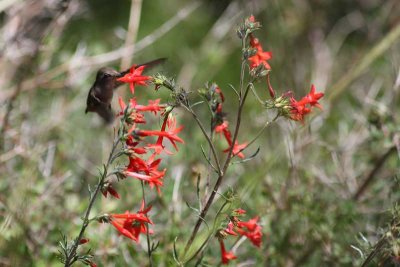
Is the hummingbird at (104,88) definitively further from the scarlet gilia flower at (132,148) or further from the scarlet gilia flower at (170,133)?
the scarlet gilia flower at (132,148)

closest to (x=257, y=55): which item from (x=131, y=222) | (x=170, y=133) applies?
(x=170, y=133)

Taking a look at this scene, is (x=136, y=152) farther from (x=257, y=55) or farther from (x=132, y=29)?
(x=132, y=29)

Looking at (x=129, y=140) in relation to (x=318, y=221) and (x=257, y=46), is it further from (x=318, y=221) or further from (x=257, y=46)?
(x=318, y=221)

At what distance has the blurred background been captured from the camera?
126 inches

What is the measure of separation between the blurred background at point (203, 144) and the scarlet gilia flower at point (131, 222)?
0.36 meters

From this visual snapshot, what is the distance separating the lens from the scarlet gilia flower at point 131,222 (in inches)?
86.5

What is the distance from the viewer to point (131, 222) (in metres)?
2.27

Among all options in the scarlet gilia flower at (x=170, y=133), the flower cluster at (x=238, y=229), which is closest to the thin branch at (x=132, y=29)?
the scarlet gilia flower at (x=170, y=133)

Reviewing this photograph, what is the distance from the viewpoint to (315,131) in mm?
4496

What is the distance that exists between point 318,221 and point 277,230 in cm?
28

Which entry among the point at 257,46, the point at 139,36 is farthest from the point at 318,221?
the point at 139,36

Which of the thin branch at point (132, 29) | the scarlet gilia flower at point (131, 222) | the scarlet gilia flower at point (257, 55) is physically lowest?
the scarlet gilia flower at point (131, 222)

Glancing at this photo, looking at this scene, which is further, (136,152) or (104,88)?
(104,88)

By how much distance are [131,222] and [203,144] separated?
2088 millimetres
